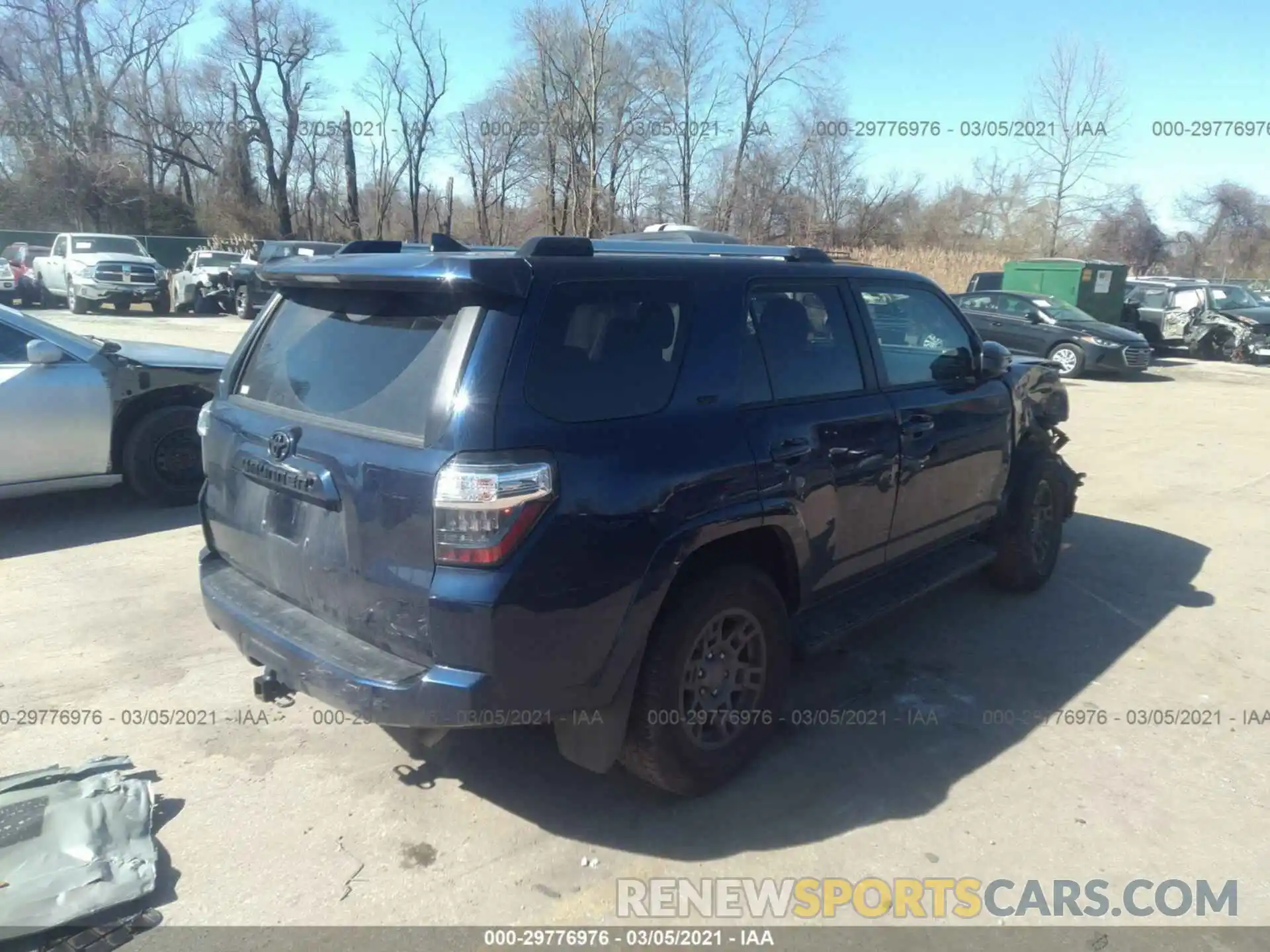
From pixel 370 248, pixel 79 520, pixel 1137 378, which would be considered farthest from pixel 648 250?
pixel 1137 378

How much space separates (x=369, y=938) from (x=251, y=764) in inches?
44.1

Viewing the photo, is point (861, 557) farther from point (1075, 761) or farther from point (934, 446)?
point (1075, 761)

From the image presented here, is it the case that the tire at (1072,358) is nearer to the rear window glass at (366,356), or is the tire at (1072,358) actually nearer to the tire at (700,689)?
the tire at (700,689)

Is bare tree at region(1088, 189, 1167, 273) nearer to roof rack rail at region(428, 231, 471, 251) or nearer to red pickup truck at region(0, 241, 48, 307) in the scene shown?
red pickup truck at region(0, 241, 48, 307)

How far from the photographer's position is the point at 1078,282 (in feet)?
66.7

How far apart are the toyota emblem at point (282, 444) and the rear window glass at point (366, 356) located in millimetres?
122

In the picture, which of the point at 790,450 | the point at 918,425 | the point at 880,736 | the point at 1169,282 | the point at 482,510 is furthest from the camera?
the point at 1169,282

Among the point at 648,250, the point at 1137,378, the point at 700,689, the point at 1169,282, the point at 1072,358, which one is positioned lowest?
the point at 1137,378

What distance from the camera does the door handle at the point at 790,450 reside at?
334cm

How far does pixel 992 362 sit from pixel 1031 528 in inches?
44.2

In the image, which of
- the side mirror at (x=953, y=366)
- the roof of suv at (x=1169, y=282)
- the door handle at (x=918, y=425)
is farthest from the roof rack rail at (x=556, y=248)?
the roof of suv at (x=1169, y=282)

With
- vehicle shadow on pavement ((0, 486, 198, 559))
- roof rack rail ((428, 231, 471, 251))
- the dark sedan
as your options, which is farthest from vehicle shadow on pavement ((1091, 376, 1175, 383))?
roof rack rail ((428, 231, 471, 251))

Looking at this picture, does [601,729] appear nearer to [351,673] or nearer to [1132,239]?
[351,673]

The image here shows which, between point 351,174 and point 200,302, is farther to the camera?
point 351,174
